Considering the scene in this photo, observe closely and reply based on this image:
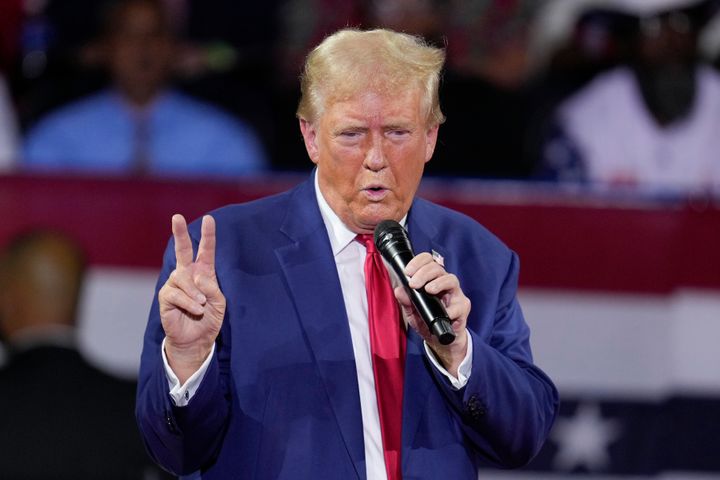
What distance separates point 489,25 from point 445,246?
3402 millimetres

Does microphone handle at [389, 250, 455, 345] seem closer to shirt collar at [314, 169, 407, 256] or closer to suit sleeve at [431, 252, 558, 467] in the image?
suit sleeve at [431, 252, 558, 467]

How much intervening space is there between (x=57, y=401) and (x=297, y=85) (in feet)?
6.78

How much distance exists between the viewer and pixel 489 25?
557 centimetres

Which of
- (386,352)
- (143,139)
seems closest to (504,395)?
(386,352)

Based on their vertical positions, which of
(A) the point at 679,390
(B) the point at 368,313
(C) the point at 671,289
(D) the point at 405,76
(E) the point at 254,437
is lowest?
(A) the point at 679,390

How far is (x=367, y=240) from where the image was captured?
2285 mm

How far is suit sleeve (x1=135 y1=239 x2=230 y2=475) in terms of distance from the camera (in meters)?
2.06

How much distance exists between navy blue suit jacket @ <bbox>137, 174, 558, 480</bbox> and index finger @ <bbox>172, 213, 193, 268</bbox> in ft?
Result: 0.54

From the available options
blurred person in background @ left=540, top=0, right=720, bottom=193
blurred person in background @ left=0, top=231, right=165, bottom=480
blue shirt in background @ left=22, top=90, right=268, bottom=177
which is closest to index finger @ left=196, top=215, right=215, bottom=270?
blurred person in background @ left=0, top=231, right=165, bottom=480

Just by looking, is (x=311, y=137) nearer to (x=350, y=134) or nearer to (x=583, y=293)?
(x=350, y=134)

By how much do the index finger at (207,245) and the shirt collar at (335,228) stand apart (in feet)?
0.99

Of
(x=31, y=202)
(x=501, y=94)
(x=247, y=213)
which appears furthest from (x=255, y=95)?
(x=247, y=213)

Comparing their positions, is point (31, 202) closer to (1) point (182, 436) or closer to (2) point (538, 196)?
(2) point (538, 196)

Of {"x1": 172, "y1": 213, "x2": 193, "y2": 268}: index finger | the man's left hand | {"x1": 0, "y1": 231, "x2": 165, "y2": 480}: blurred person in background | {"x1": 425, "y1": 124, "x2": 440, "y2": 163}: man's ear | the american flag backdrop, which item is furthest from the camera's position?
the american flag backdrop
